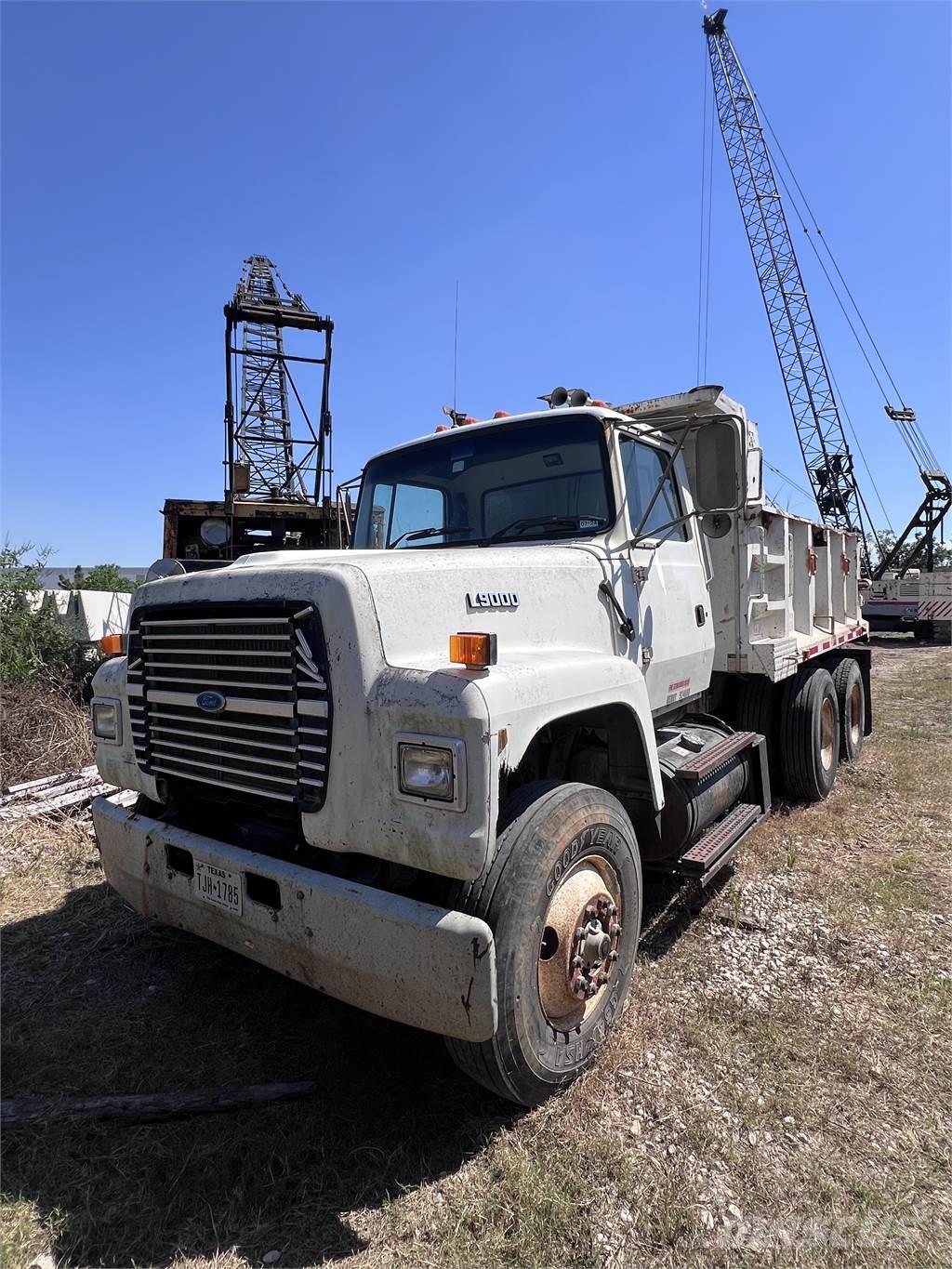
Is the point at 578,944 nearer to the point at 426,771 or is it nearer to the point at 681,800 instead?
the point at 426,771

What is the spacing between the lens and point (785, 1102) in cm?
270

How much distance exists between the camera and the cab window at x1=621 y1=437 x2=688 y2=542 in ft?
12.2

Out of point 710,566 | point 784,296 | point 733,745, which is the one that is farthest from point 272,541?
point 784,296

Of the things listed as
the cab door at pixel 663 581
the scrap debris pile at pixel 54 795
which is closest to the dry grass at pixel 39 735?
the scrap debris pile at pixel 54 795

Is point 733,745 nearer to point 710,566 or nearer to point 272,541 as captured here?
point 710,566

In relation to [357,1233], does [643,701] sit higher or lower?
higher

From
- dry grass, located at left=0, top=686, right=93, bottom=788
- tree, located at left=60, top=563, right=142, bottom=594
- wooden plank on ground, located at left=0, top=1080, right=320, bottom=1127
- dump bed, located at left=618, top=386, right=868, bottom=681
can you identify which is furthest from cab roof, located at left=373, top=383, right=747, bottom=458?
tree, located at left=60, top=563, right=142, bottom=594

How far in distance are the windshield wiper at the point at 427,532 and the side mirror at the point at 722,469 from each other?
1.18 m

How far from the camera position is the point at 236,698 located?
8.79 feet

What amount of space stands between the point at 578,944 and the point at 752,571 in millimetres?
3381

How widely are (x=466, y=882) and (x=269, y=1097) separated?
46.1 inches

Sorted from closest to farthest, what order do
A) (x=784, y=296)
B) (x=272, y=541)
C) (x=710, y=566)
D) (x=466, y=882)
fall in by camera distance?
(x=466, y=882), (x=710, y=566), (x=272, y=541), (x=784, y=296)

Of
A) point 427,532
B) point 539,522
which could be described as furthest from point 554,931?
point 427,532

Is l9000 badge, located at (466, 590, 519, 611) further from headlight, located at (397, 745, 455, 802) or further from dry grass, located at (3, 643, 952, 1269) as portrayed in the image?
dry grass, located at (3, 643, 952, 1269)
